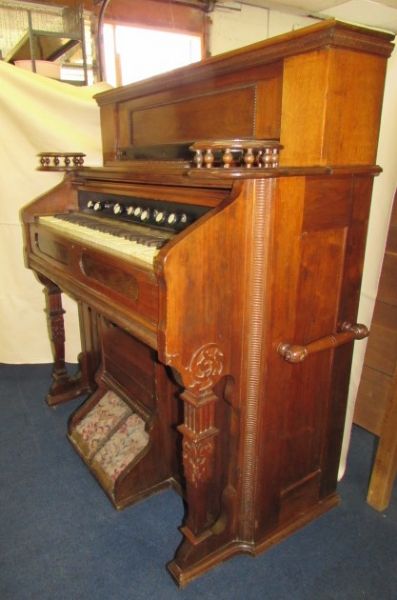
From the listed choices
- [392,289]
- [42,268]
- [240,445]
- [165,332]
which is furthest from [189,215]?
[392,289]

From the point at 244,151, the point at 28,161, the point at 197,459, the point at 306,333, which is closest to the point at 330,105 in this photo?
the point at 244,151

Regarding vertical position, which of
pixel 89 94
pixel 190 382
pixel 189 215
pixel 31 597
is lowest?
pixel 31 597

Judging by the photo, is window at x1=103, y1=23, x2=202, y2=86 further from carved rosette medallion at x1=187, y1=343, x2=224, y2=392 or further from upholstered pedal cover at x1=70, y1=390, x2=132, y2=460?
carved rosette medallion at x1=187, y1=343, x2=224, y2=392

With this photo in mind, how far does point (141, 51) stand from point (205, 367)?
3887 mm

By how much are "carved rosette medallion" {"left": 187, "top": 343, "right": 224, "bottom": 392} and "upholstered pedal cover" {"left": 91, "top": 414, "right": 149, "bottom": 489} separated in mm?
720

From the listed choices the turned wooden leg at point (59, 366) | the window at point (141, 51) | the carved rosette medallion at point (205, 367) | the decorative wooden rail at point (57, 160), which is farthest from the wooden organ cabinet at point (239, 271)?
the window at point (141, 51)

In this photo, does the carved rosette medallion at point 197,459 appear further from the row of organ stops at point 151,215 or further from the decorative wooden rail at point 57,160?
the decorative wooden rail at point 57,160

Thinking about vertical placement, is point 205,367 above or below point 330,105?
below

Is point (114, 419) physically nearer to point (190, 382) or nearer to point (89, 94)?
point (190, 382)

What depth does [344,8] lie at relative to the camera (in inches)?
178

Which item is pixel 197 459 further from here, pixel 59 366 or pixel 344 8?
pixel 344 8

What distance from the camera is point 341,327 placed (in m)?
1.41

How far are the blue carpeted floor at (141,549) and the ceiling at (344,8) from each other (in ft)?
14.1

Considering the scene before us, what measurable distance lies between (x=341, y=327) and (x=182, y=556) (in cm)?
90
